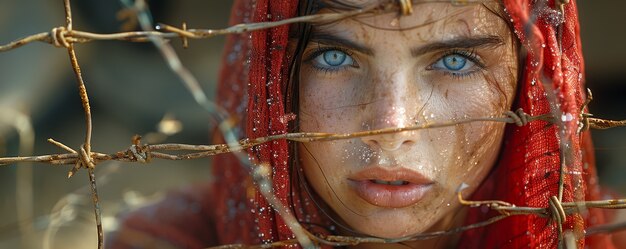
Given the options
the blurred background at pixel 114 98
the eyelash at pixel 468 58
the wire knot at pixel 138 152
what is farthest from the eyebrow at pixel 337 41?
the blurred background at pixel 114 98

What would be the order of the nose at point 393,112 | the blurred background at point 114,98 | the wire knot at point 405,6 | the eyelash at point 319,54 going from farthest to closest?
the blurred background at point 114,98 < the eyelash at point 319,54 < the nose at point 393,112 < the wire knot at point 405,6

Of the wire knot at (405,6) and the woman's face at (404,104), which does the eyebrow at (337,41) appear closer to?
the woman's face at (404,104)

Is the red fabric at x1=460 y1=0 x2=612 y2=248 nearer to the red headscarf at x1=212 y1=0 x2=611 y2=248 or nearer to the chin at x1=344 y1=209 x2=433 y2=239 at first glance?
the red headscarf at x1=212 y1=0 x2=611 y2=248

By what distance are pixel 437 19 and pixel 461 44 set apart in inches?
2.6

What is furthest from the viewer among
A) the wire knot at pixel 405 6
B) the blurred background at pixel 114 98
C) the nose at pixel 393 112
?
the blurred background at pixel 114 98

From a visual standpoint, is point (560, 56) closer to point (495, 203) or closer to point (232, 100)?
point (495, 203)

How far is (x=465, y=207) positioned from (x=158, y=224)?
704mm

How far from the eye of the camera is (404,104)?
3.67 ft

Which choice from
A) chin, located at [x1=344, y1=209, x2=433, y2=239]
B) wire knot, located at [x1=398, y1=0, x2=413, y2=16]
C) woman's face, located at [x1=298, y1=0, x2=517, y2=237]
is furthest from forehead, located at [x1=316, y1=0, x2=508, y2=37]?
chin, located at [x1=344, y1=209, x2=433, y2=239]

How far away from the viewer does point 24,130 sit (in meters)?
2.64

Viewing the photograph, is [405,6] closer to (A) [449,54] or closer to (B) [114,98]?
(A) [449,54]

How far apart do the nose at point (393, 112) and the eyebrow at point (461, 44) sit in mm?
48

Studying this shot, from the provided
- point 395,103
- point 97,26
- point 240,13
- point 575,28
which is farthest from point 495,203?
point 97,26

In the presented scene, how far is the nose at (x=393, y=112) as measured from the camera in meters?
1.09
